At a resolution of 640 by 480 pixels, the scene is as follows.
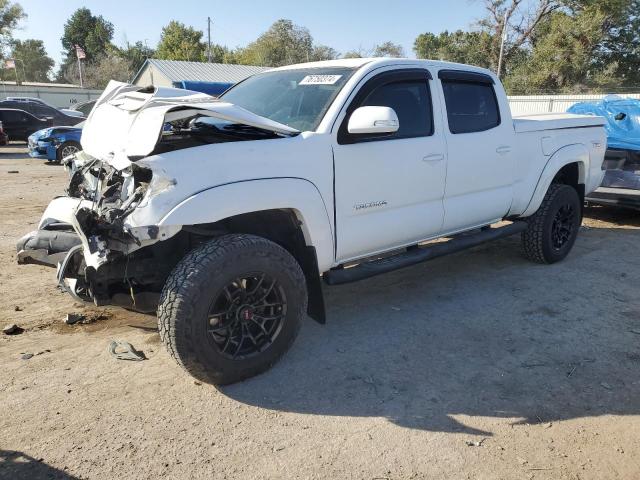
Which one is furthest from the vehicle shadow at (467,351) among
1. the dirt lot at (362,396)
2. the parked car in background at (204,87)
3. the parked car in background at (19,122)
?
the parked car in background at (19,122)

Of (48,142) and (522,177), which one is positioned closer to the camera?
(522,177)

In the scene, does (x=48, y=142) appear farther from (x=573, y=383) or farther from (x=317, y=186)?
(x=573, y=383)

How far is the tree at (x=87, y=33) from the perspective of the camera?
78.4 metres

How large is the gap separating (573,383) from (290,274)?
77.9 inches

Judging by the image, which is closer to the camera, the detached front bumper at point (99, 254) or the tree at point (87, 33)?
the detached front bumper at point (99, 254)

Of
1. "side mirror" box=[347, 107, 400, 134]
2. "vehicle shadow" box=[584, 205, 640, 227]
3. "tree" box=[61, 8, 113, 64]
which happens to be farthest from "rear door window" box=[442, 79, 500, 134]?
"tree" box=[61, 8, 113, 64]

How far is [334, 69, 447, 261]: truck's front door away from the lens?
141 inches

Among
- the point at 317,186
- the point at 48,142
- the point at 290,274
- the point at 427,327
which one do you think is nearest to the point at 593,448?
the point at 427,327

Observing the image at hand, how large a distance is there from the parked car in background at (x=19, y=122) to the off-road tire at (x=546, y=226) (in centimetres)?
1862

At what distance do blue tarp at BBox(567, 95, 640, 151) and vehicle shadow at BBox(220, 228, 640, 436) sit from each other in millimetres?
3007

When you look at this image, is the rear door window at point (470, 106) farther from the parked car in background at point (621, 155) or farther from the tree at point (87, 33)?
the tree at point (87, 33)

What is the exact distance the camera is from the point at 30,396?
3109 mm

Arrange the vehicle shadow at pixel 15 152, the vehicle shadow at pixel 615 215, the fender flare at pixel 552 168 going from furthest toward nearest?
the vehicle shadow at pixel 15 152
the vehicle shadow at pixel 615 215
the fender flare at pixel 552 168

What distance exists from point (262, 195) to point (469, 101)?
249cm
